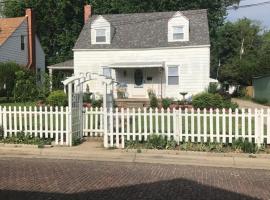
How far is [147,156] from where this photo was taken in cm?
1347

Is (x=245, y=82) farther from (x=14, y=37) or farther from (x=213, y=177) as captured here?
(x=213, y=177)

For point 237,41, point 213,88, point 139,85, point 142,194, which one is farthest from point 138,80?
point 237,41

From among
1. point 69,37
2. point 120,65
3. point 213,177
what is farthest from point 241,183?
point 69,37

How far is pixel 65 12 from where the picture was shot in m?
59.3

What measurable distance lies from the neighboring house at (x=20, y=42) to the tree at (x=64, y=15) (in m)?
12.6

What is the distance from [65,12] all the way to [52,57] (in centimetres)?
588

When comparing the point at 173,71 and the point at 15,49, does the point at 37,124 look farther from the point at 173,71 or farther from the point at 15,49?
the point at 15,49

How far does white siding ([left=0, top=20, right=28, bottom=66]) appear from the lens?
40.6 meters

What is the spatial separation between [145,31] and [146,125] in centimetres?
2192

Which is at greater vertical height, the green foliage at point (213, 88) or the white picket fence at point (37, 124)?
the green foliage at point (213, 88)

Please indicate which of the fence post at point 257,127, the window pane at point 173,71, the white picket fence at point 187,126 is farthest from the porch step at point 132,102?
the fence post at point 257,127

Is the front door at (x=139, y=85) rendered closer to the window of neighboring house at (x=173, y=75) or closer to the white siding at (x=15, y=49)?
the window of neighboring house at (x=173, y=75)

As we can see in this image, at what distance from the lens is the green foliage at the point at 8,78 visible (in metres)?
34.4

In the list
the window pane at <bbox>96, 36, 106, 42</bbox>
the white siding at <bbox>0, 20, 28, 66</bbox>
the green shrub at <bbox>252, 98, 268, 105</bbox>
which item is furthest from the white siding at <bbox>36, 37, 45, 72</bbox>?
the green shrub at <bbox>252, 98, 268, 105</bbox>
